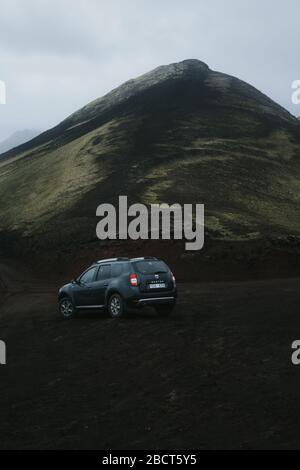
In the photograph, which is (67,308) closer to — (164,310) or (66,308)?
(66,308)

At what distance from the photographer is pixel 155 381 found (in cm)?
1166

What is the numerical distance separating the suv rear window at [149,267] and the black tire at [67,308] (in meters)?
3.47

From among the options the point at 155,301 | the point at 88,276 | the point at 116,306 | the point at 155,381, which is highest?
the point at 88,276

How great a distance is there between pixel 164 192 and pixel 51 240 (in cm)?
1186

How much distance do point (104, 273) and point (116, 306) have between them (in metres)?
1.32

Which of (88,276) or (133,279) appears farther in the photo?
(88,276)

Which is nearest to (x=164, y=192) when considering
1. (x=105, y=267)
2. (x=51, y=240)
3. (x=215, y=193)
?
(x=215, y=193)

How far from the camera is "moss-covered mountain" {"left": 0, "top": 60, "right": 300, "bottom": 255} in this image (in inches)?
2047

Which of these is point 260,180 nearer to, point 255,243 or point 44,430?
point 255,243

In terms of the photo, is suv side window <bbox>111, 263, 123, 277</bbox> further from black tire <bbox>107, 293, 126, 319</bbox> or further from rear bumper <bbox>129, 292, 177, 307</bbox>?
rear bumper <bbox>129, 292, 177, 307</bbox>

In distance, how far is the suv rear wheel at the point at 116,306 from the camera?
765 inches

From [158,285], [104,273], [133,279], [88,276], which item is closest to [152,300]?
[158,285]

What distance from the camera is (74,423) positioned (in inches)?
371

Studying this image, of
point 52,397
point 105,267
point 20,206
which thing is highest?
point 20,206
